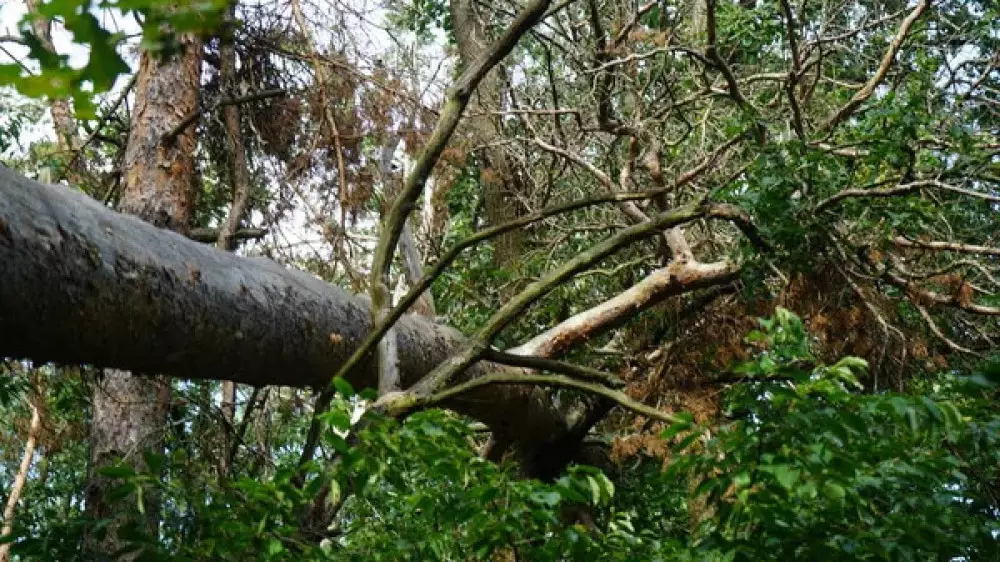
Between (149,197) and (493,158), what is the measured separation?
357 centimetres

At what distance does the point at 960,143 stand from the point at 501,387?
2.38 metres

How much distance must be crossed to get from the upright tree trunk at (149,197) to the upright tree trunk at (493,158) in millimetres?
2323

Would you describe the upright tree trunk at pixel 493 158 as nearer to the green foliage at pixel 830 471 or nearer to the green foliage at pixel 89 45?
the green foliage at pixel 830 471

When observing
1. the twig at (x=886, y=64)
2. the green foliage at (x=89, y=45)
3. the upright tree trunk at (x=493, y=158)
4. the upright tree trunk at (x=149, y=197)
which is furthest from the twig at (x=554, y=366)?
the upright tree trunk at (x=493, y=158)

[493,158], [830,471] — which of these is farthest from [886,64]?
[830,471]

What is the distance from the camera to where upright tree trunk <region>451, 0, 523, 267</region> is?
23.6ft

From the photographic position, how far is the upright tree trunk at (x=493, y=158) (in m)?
7.18

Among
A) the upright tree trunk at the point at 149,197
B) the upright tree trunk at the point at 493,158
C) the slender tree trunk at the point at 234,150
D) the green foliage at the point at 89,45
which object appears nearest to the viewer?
the green foliage at the point at 89,45

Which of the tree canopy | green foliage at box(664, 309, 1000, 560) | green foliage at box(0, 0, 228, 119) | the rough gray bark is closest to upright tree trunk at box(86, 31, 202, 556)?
the tree canopy

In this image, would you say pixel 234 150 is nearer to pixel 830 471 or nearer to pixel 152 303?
pixel 152 303

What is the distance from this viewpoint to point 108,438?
4.79 meters

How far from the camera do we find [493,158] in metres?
7.87

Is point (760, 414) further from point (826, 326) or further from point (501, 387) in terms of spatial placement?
point (501, 387)

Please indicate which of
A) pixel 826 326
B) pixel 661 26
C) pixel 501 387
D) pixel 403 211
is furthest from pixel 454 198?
pixel 403 211
